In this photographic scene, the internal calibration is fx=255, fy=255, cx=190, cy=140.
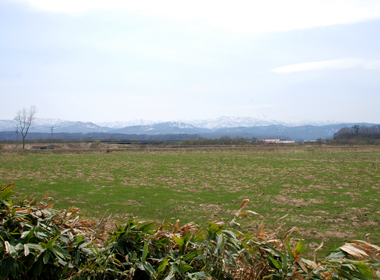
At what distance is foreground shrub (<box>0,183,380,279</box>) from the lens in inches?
46.1

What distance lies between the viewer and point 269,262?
4.12ft

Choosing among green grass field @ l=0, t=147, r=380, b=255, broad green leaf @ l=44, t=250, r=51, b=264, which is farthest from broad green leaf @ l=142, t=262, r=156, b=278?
green grass field @ l=0, t=147, r=380, b=255

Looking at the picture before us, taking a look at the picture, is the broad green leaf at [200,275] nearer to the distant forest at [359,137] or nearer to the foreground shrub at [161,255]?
the foreground shrub at [161,255]

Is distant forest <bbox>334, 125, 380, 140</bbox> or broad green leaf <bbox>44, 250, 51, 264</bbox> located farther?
distant forest <bbox>334, 125, 380, 140</bbox>

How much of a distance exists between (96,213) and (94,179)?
8.87 meters

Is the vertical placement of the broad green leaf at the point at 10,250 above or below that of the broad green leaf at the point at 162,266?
above

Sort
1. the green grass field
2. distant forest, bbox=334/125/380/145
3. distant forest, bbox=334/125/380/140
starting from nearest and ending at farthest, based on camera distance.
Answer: the green grass field < distant forest, bbox=334/125/380/145 < distant forest, bbox=334/125/380/140

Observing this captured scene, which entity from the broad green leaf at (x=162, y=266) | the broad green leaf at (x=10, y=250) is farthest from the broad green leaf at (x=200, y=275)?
the broad green leaf at (x=10, y=250)

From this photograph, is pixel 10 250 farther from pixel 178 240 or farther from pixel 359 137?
pixel 359 137

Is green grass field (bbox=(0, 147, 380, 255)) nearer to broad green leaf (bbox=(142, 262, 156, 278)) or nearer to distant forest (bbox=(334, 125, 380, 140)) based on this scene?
broad green leaf (bbox=(142, 262, 156, 278))

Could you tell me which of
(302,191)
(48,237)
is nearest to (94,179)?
(302,191)

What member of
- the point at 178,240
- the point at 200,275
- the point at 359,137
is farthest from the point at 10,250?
the point at 359,137

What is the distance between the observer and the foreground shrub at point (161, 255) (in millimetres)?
1170

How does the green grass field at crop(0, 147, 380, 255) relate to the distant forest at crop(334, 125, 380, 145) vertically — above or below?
below
